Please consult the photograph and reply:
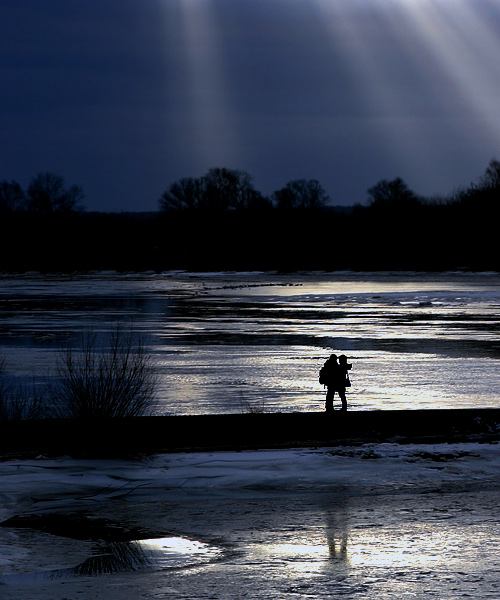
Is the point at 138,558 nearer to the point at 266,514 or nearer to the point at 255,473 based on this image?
the point at 266,514

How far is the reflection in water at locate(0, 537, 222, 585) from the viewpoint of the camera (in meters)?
7.45

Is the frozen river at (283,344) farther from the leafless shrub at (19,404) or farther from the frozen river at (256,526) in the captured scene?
the frozen river at (256,526)

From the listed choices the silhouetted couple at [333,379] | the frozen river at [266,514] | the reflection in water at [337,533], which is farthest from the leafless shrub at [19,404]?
the reflection in water at [337,533]

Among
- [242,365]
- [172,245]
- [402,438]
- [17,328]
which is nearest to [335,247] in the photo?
[172,245]

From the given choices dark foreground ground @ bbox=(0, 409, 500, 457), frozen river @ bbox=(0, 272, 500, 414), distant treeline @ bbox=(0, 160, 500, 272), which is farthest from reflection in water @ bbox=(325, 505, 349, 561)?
distant treeline @ bbox=(0, 160, 500, 272)

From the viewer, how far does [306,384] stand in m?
20.0

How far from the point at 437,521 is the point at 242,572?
7.54 feet

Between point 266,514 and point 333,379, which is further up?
point 333,379

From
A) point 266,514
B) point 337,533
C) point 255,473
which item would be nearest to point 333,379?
point 255,473

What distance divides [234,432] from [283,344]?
15.6 m

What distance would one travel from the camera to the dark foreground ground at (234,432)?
1314 centimetres

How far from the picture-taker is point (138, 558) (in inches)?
310

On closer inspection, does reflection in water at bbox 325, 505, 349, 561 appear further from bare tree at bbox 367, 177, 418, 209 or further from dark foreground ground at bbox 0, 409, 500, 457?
bare tree at bbox 367, 177, 418, 209

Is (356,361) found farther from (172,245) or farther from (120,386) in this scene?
(172,245)
